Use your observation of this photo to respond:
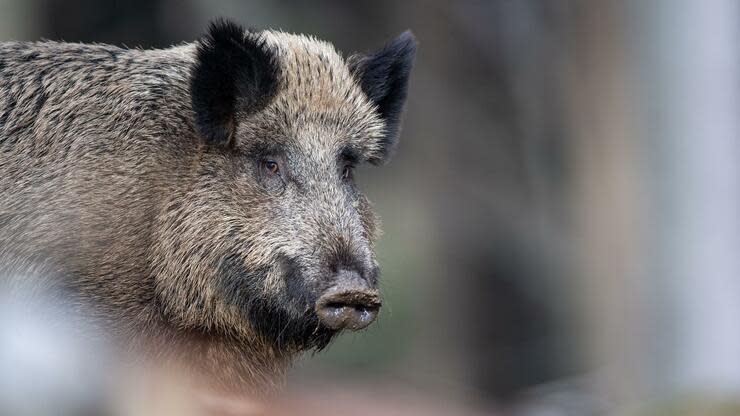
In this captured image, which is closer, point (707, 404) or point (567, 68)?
point (707, 404)

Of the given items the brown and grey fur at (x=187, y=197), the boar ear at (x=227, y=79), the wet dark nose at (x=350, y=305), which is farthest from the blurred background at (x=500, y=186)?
the wet dark nose at (x=350, y=305)

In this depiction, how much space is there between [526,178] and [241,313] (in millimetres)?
9611

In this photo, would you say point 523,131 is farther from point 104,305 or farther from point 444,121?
point 104,305

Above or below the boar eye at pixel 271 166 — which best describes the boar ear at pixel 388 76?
above

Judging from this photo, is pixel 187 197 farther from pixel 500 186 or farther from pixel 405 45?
pixel 500 186

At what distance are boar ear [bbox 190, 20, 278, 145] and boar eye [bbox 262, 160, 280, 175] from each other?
0.18 m

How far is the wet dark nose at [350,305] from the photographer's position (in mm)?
4957

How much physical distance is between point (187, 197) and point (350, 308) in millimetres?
1066

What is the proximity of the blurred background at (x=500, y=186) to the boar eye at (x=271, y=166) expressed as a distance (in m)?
4.09

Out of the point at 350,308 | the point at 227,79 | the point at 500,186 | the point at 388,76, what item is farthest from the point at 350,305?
the point at 500,186

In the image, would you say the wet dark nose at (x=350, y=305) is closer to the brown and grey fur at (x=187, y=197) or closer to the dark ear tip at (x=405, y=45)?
the brown and grey fur at (x=187, y=197)

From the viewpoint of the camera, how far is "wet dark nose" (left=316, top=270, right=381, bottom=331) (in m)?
4.96

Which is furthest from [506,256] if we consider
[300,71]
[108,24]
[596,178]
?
[300,71]

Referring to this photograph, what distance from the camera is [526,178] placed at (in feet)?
49.2
